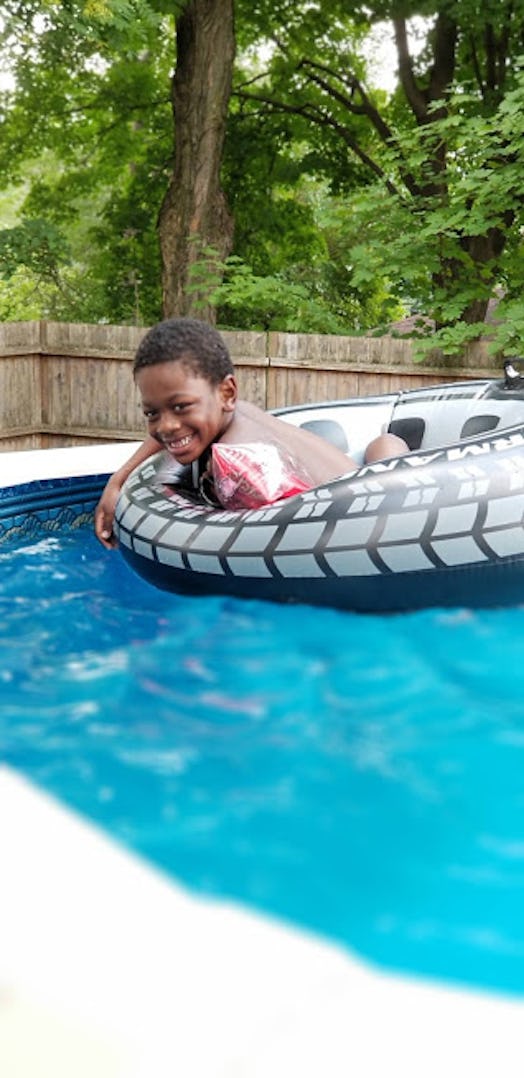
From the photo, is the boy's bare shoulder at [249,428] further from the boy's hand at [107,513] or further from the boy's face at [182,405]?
the boy's hand at [107,513]

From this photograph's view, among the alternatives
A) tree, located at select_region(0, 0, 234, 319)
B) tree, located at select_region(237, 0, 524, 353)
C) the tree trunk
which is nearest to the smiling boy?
tree, located at select_region(237, 0, 524, 353)

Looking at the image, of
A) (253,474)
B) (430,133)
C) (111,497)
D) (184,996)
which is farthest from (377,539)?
(430,133)

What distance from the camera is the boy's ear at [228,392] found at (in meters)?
3.10

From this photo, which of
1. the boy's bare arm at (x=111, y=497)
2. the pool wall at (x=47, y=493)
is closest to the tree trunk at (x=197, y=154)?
the pool wall at (x=47, y=493)

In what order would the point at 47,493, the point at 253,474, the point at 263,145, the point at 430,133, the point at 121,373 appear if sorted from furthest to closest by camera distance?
the point at 263,145 < the point at 121,373 < the point at 430,133 < the point at 47,493 < the point at 253,474

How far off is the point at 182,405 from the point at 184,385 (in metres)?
0.06

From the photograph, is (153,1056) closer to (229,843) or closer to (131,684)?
(229,843)

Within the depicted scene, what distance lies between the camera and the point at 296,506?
2.94 metres

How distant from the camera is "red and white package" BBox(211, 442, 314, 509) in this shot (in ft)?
10.1

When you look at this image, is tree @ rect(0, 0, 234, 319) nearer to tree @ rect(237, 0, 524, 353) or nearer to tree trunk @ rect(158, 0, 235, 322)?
tree trunk @ rect(158, 0, 235, 322)

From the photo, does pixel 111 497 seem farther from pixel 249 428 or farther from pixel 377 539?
pixel 377 539

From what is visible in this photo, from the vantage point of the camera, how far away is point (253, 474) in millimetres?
3105

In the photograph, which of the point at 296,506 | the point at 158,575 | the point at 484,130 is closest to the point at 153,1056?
the point at 296,506

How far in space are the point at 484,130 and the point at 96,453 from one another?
305cm
